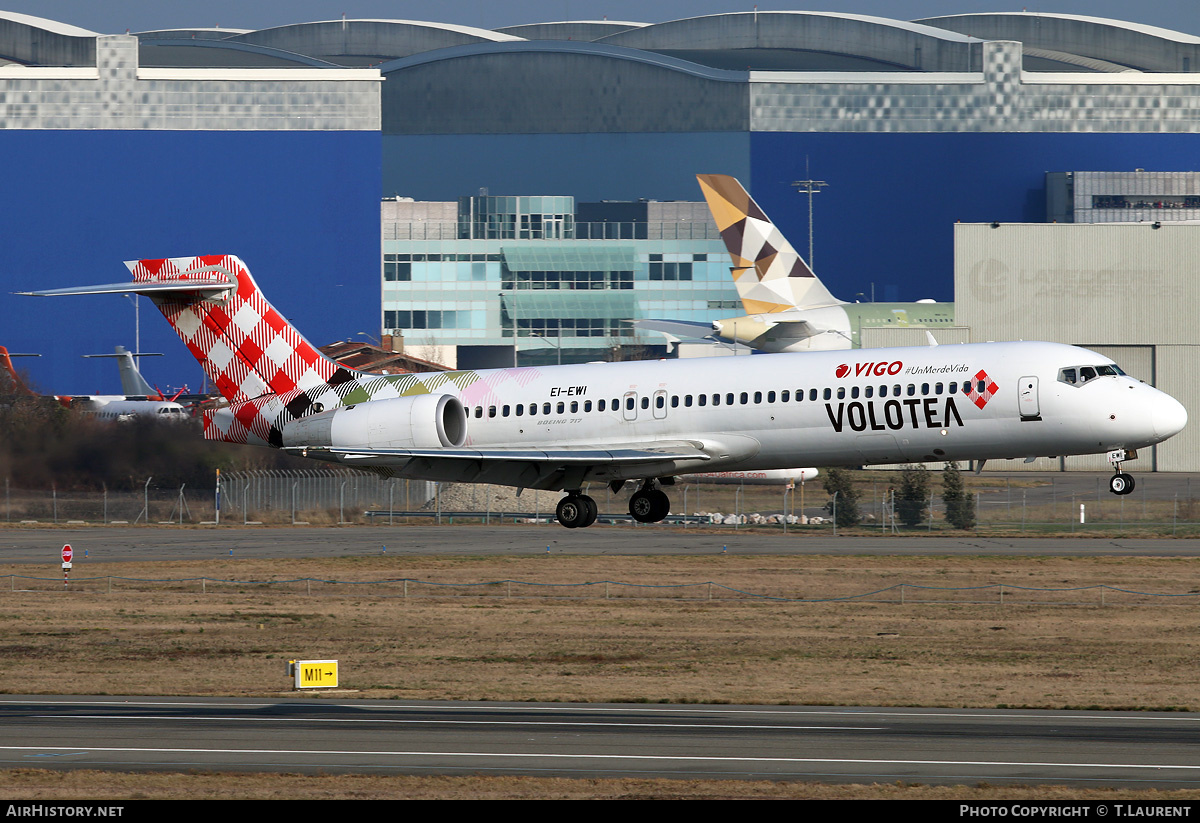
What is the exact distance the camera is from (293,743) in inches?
805

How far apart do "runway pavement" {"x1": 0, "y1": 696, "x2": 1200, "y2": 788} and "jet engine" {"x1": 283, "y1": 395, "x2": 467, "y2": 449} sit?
11285mm

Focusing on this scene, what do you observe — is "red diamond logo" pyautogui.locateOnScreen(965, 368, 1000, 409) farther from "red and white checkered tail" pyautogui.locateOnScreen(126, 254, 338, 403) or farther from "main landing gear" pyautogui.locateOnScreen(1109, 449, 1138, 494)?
"red and white checkered tail" pyautogui.locateOnScreen(126, 254, 338, 403)

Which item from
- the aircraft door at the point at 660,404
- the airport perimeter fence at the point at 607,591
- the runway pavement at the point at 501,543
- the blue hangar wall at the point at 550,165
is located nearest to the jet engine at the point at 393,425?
the aircraft door at the point at 660,404

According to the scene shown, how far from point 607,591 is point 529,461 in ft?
26.6

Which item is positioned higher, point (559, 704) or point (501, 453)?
point (501, 453)

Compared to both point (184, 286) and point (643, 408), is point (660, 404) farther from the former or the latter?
point (184, 286)

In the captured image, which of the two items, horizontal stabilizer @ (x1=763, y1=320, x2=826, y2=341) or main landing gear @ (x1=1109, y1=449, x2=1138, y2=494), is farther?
horizontal stabilizer @ (x1=763, y1=320, x2=826, y2=341)

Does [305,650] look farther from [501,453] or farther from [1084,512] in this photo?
[1084,512]

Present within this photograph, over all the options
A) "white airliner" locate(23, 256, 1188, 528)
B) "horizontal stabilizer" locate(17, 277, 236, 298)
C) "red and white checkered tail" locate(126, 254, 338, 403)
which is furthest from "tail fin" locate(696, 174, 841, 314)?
"horizontal stabilizer" locate(17, 277, 236, 298)

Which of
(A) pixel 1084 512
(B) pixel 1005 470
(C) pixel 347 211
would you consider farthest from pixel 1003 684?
(C) pixel 347 211

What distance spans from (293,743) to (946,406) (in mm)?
17632

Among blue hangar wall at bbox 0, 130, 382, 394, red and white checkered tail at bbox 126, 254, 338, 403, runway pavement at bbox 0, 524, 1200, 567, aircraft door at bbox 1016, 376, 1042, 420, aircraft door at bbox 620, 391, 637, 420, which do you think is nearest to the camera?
aircraft door at bbox 1016, 376, 1042, 420

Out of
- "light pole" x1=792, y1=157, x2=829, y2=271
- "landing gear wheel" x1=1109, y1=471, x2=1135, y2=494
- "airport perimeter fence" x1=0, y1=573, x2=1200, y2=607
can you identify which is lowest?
"airport perimeter fence" x1=0, y1=573, x2=1200, y2=607

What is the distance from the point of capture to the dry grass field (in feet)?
88.3
